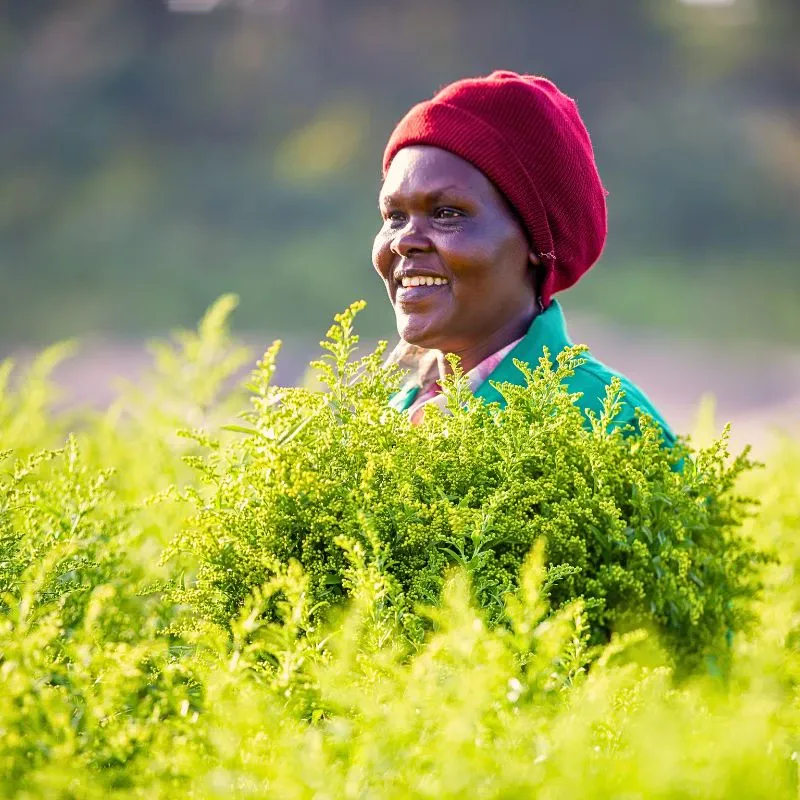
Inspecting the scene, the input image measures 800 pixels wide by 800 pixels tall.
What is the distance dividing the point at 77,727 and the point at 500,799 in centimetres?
73

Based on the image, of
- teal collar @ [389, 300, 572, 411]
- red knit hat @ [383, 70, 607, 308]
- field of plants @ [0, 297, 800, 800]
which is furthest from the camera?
red knit hat @ [383, 70, 607, 308]

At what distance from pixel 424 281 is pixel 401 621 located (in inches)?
47.5

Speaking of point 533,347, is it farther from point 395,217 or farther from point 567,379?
point 395,217

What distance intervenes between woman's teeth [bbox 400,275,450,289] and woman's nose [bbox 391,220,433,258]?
0.22ft

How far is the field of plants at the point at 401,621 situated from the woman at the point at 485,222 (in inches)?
20.7

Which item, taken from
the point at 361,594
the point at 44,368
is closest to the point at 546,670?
the point at 361,594

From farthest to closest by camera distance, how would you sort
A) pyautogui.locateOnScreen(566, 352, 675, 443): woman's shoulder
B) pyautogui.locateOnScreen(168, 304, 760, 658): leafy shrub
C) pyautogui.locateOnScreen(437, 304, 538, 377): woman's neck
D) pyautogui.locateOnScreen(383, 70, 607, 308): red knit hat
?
1. pyautogui.locateOnScreen(437, 304, 538, 377): woman's neck
2. pyautogui.locateOnScreen(383, 70, 607, 308): red knit hat
3. pyautogui.locateOnScreen(566, 352, 675, 443): woman's shoulder
4. pyautogui.locateOnScreen(168, 304, 760, 658): leafy shrub

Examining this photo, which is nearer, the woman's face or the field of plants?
the field of plants

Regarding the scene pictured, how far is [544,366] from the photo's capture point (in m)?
2.21

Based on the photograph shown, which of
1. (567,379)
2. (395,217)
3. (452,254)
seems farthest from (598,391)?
(395,217)

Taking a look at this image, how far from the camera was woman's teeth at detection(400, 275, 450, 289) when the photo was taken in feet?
9.47

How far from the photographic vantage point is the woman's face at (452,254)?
283 centimetres

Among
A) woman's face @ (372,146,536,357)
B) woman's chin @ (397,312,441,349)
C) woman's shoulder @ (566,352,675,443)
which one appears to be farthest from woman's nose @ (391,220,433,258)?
woman's shoulder @ (566,352,675,443)

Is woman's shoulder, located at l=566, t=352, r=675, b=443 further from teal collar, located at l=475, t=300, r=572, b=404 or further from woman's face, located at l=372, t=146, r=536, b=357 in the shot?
A: woman's face, located at l=372, t=146, r=536, b=357
